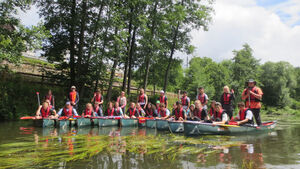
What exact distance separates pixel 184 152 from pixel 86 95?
12.8 meters

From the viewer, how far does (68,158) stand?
4.89 meters

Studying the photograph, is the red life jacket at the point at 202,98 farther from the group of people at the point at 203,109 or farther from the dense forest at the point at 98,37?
the dense forest at the point at 98,37

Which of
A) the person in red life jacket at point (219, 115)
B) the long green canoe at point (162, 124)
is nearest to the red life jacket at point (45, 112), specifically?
the long green canoe at point (162, 124)

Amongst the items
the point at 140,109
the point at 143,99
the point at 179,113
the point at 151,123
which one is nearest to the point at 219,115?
the point at 179,113

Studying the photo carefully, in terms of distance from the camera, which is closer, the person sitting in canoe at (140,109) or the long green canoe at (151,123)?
the long green canoe at (151,123)

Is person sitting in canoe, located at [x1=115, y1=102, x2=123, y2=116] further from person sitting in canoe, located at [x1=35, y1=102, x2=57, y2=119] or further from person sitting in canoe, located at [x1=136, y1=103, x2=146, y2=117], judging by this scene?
person sitting in canoe, located at [x1=35, y1=102, x2=57, y2=119]

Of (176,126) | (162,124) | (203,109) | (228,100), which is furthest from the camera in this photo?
(162,124)

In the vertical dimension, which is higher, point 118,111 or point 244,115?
point 118,111

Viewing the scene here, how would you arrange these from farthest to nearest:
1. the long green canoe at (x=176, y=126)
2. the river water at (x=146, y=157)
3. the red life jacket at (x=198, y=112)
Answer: the red life jacket at (x=198, y=112) → the long green canoe at (x=176, y=126) → the river water at (x=146, y=157)

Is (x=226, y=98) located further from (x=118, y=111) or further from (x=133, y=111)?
(x=118, y=111)

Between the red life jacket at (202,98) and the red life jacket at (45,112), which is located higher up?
the red life jacket at (202,98)

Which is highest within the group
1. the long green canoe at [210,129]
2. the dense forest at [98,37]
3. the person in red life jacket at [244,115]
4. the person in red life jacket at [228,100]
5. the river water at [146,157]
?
the dense forest at [98,37]

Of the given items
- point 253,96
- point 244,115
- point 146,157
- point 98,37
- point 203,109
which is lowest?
point 146,157

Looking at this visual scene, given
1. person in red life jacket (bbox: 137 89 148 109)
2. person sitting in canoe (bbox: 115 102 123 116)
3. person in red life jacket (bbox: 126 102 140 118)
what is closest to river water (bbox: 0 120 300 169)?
person sitting in canoe (bbox: 115 102 123 116)
